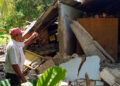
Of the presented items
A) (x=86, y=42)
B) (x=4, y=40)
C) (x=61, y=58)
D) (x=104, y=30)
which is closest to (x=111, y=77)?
(x=86, y=42)

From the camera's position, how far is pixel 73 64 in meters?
4.73

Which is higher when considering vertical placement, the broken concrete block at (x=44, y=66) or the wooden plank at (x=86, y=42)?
the wooden plank at (x=86, y=42)

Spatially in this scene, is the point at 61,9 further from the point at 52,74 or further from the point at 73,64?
the point at 52,74

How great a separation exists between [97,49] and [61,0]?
1887mm

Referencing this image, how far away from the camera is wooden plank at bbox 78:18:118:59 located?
17.2ft

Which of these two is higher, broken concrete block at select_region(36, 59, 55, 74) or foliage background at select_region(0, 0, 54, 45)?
foliage background at select_region(0, 0, 54, 45)

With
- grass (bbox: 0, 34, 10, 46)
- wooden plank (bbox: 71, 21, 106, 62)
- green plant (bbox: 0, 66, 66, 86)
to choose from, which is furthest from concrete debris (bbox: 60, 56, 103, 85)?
grass (bbox: 0, 34, 10, 46)

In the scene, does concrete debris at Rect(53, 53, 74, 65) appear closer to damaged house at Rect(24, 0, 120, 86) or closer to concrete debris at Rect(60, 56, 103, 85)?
damaged house at Rect(24, 0, 120, 86)

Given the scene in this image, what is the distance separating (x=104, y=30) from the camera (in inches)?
208

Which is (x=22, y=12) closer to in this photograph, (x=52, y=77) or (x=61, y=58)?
(x=61, y=58)

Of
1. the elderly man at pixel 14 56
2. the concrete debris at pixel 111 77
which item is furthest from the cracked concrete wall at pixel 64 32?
the elderly man at pixel 14 56

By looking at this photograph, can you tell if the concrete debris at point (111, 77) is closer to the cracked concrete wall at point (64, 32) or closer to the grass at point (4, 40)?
the cracked concrete wall at point (64, 32)

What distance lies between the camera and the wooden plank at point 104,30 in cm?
525

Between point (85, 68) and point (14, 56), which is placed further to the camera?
point (85, 68)
